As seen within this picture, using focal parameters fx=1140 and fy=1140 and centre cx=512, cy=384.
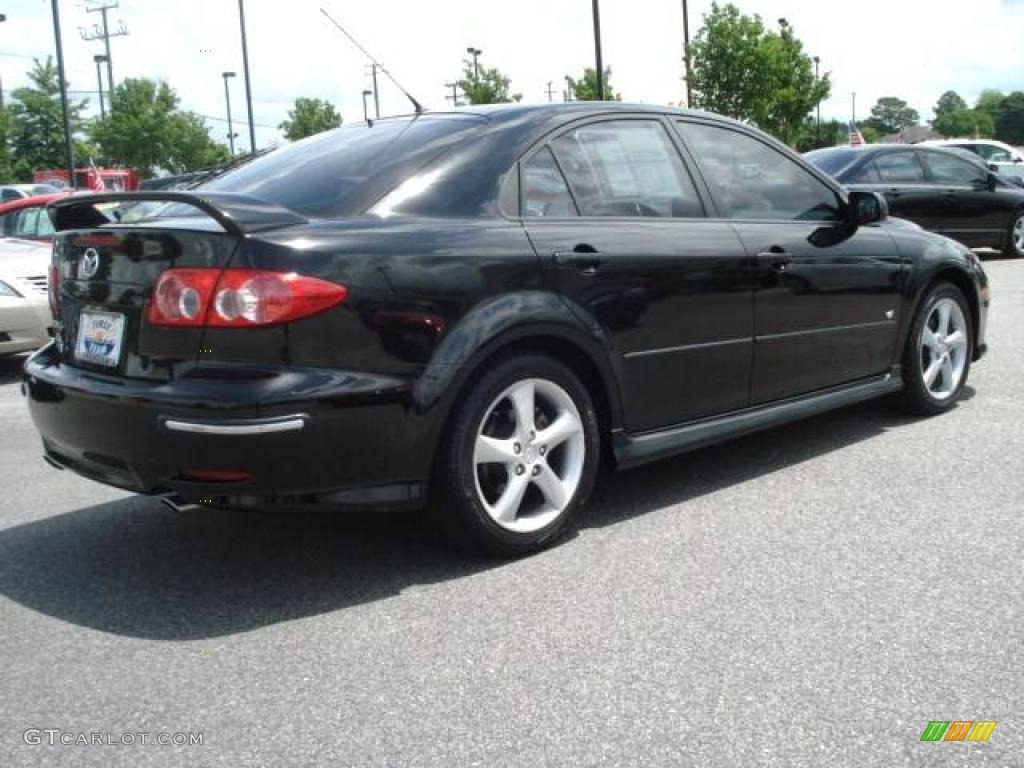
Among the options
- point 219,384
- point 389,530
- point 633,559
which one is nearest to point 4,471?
point 389,530

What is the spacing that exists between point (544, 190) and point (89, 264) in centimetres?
158

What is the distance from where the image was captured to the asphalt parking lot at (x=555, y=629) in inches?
104

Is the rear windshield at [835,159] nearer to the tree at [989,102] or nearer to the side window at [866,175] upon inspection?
the side window at [866,175]

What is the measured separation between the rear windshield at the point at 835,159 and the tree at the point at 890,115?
165056 millimetres

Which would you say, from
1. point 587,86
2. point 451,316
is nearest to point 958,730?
point 451,316

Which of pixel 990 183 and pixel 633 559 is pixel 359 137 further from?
pixel 990 183

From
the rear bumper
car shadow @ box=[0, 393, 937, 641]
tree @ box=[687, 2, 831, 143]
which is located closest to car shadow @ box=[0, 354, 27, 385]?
car shadow @ box=[0, 393, 937, 641]

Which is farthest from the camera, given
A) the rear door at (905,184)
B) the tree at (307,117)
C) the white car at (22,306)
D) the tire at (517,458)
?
the tree at (307,117)

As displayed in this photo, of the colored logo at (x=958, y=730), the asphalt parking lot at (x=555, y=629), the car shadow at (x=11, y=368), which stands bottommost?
the colored logo at (x=958, y=730)

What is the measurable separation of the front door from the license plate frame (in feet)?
7.97

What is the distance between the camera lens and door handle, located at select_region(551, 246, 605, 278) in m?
3.95

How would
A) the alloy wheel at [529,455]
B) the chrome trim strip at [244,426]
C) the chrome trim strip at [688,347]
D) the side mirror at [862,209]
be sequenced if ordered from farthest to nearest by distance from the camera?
the side mirror at [862,209] < the chrome trim strip at [688,347] < the alloy wheel at [529,455] < the chrome trim strip at [244,426]

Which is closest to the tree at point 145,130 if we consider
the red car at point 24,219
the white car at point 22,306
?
the red car at point 24,219

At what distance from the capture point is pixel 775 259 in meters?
4.80
